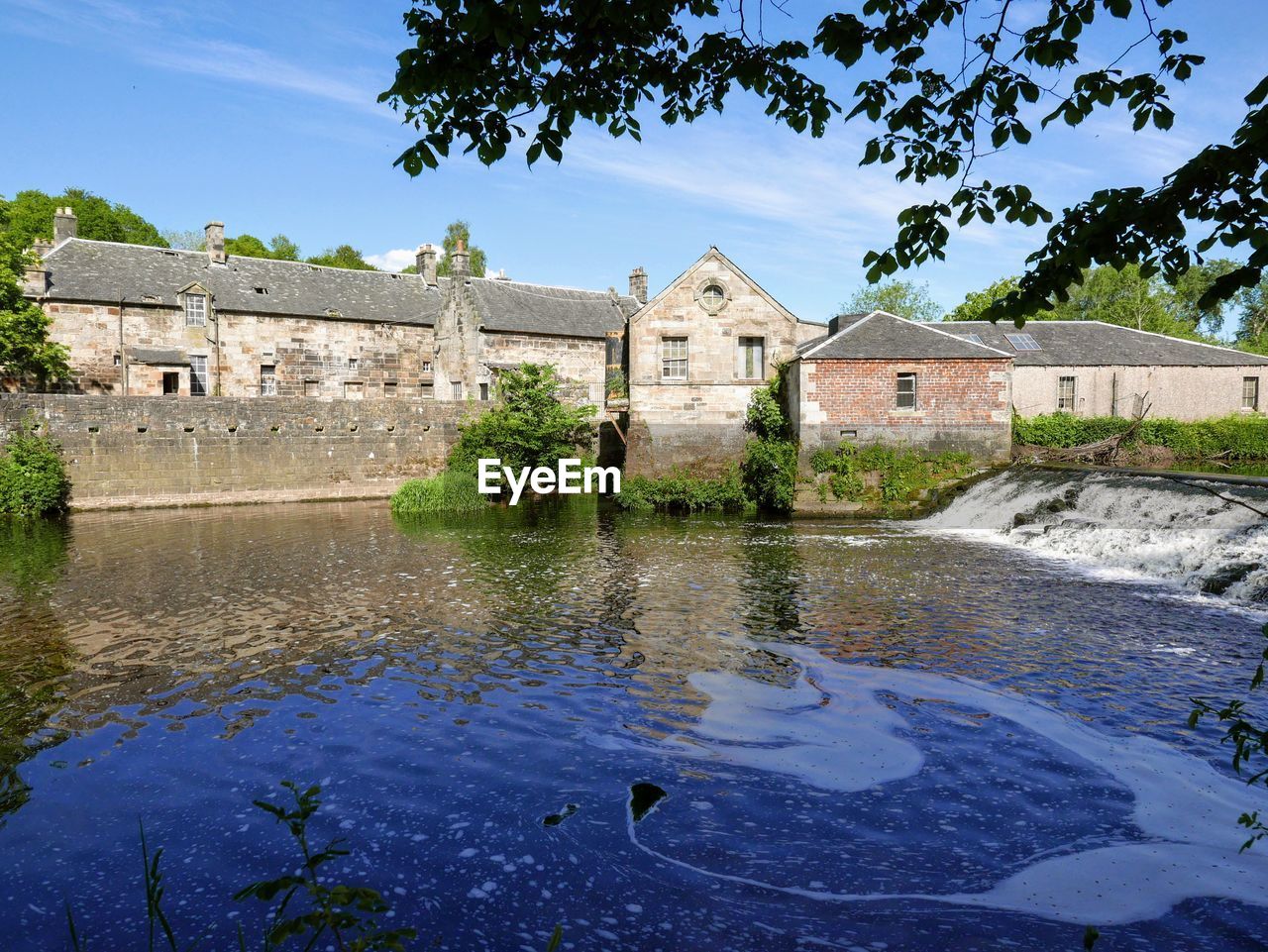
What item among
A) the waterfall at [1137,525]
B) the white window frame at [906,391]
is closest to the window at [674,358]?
the white window frame at [906,391]

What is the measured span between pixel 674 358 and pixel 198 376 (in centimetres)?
2209

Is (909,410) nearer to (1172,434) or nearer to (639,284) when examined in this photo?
(1172,434)

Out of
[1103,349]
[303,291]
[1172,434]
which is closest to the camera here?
[1172,434]

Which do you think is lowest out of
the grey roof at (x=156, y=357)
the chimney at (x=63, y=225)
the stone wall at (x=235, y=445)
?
the stone wall at (x=235, y=445)

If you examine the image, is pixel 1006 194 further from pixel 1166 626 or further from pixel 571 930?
pixel 1166 626

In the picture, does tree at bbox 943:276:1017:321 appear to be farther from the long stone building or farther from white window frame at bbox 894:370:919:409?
white window frame at bbox 894:370:919:409

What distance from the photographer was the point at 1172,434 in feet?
93.9

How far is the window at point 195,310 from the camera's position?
33906mm

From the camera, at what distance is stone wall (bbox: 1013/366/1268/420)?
2994 cm

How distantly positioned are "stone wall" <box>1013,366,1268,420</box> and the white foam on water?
26.1 meters

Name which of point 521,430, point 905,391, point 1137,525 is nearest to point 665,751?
point 1137,525

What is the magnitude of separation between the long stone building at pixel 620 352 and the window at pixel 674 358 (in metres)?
0.05

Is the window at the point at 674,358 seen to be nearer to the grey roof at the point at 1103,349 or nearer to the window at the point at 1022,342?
the grey roof at the point at 1103,349

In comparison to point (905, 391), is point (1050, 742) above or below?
below
